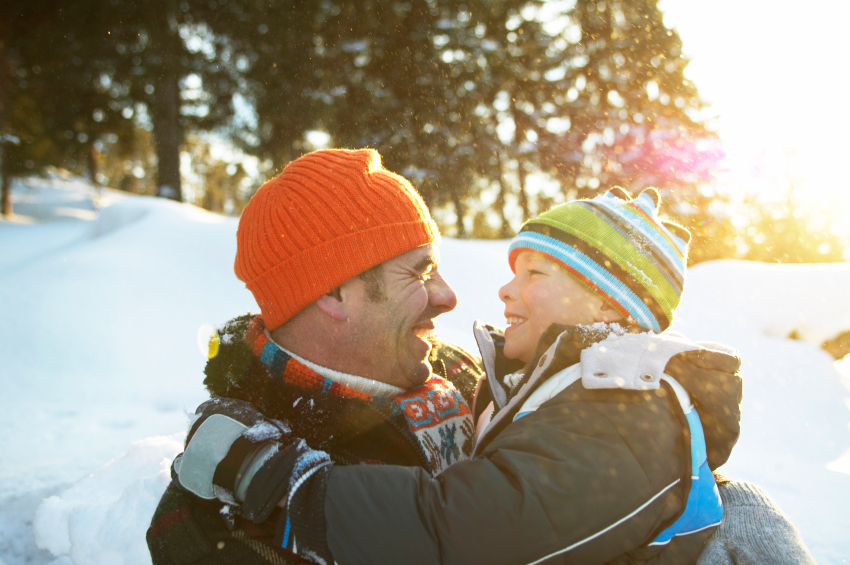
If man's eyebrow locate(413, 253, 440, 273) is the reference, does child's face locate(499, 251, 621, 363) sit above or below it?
A: below

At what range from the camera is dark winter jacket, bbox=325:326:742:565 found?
108 centimetres

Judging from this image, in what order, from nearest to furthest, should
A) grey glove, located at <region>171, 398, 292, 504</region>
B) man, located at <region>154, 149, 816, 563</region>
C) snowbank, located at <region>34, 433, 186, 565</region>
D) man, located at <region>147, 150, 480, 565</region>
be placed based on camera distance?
man, located at <region>154, 149, 816, 563</region>
grey glove, located at <region>171, 398, 292, 504</region>
man, located at <region>147, 150, 480, 565</region>
snowbank, located at <region>34, 433, 186, 565</region>

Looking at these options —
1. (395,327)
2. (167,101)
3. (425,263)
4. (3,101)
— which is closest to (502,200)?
(167,101)

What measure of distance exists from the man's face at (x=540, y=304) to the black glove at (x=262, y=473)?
928mm

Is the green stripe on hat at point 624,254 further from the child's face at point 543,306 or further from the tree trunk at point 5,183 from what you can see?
the tree trunk at point 5,183

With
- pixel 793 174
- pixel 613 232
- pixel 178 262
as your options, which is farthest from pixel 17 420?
pixel 793 174

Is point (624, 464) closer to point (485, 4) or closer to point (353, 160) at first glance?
point (353, 160)

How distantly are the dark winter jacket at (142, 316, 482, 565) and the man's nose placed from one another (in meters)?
0.42

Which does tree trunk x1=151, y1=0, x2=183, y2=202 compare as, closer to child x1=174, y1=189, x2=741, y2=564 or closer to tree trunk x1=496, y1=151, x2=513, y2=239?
tree trunk x1=496, y1=151, x2=513, y2=239

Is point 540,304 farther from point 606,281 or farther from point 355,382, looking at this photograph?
point 355,382

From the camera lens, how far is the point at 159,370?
3.34 metres

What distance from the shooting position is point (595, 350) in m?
1.37

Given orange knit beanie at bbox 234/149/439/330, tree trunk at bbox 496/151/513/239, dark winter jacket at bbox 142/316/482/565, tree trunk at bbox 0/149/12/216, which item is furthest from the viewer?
tree trunk at bbox 496/151/513/239

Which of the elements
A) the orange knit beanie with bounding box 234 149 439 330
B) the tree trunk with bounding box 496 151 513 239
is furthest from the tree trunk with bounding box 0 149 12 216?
the orange knit beanie with bounding box 234 149 439 330
